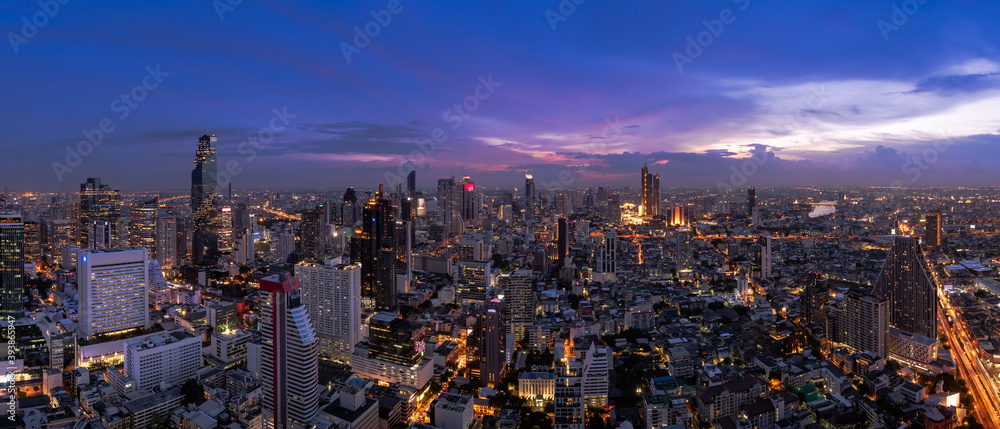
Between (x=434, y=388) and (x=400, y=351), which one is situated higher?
(x=400, y=351)

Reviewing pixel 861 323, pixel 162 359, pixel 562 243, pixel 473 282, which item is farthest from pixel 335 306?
pixel 562 243

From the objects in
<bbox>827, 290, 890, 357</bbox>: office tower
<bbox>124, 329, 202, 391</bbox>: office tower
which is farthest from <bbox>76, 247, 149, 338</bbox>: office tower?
<bbox>827, 290, 890, 357</bbox>: office tower

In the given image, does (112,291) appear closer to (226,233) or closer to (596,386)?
(596,386)

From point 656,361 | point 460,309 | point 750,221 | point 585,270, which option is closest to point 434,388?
point 656,361

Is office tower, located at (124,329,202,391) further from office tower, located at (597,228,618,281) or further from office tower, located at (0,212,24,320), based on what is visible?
office tower, located at (597,228,618,281)

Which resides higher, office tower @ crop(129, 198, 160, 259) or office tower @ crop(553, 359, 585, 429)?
office tower @ crop(129, 198, 160, 259)

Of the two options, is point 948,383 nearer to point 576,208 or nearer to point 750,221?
point 750,221
